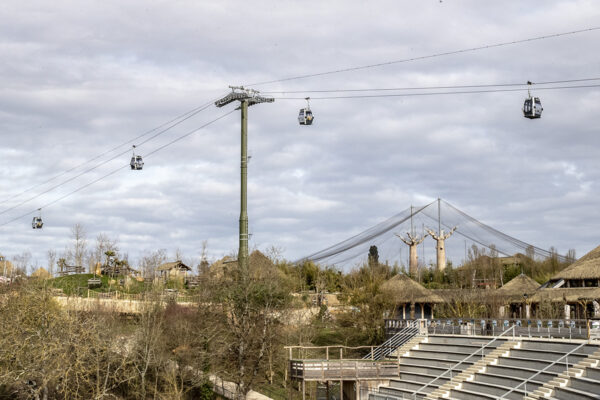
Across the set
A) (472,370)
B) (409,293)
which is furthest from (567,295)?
(472,370)

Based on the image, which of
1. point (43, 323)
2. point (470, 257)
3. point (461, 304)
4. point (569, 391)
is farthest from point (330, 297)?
point (569, 391)

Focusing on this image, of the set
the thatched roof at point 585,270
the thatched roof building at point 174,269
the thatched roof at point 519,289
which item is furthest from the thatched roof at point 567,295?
the thatched roof building at point 174,269

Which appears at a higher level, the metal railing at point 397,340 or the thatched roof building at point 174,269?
the thatched roof building at point 174,269

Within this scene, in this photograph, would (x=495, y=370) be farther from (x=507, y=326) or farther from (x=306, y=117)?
(x=306, y=117)

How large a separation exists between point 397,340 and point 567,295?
14195mm

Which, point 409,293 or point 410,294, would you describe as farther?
point 409,293

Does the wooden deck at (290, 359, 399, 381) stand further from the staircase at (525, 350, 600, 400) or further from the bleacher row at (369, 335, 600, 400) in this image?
the staircase at (525, 350, 600, 400)

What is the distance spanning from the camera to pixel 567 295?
4959 cm

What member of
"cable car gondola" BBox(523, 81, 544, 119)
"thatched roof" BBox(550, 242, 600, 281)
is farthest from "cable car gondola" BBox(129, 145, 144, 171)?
"thatched roof" BBox(550, 242, 600, 281)

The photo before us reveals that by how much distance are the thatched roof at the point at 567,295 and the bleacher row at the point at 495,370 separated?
12.5 meters

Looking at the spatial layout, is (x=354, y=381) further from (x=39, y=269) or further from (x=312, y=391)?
(x=39, y=269)

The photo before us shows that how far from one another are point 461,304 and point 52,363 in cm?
2939

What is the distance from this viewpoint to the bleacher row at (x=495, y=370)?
28.8 meters

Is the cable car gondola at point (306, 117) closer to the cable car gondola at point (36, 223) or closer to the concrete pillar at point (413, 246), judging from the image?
the cable car gondola at point (36, 223)
